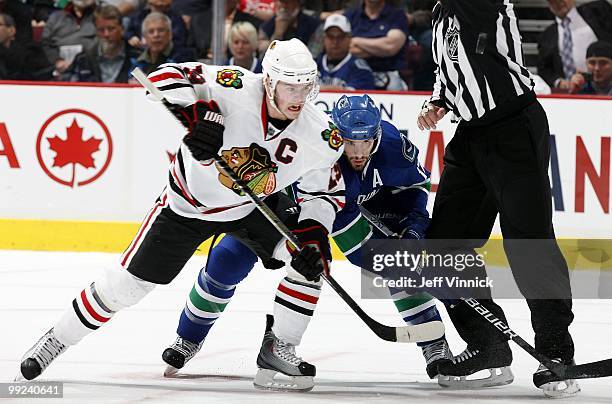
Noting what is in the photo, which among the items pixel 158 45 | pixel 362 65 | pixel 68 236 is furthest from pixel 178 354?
pixel 158 45

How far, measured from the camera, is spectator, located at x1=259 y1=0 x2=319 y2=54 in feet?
20.9

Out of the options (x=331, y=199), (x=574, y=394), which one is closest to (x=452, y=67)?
(x=331, y=199)

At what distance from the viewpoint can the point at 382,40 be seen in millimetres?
6289

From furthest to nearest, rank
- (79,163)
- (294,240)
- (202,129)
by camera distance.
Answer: (79,163)
(294,240)
(202,129)

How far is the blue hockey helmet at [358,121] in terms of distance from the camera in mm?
3400

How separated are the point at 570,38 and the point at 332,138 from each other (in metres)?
3.18

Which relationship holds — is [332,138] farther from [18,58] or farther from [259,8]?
[18,58]

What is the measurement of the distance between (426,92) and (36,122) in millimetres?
1991

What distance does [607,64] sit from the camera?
605 centimetres

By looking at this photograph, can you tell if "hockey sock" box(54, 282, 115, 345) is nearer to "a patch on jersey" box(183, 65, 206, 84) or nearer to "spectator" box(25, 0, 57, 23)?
"a patch on jersey" box(183, 65, 206, 84)

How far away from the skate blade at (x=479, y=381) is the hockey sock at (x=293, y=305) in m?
0.42

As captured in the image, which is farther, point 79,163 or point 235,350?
point 79,163

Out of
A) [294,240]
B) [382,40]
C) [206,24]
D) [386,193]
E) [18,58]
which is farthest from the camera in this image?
[18,58]

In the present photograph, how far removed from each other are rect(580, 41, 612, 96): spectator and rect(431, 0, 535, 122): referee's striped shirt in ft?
9.41
